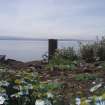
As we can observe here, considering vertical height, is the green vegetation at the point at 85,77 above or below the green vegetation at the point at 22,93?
below

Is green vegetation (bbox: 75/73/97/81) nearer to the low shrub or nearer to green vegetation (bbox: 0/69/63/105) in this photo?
the low shrub

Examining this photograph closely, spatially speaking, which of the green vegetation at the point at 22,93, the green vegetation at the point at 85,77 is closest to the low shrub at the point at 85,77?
the green vegetation at the point at 85,77

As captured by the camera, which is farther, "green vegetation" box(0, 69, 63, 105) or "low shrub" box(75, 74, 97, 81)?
"low shrub" box(75, 74, 97, 81)

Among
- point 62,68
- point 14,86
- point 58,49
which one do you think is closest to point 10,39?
point 58,49

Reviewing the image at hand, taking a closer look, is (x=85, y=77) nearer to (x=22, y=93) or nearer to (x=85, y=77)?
(x=85, y=77)

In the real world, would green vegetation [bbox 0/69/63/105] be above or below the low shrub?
above

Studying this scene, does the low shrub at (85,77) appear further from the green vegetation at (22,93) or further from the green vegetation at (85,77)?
the green vegetation at (22,93)

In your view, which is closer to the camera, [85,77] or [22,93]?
[22,93]

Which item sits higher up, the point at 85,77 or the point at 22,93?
the point at 22,93

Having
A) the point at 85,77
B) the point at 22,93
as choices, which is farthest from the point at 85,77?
the point at 22,93

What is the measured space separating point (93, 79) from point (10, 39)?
654cm

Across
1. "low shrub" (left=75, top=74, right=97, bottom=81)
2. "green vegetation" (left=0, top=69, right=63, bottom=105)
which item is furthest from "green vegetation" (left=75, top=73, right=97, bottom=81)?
"green vegetation" (left=0, top=69, right=63, bottom=105)

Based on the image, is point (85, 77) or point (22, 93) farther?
point (85, 77)

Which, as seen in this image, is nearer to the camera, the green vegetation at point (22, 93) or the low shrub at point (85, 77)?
the green vegetation at point (22, 93)
